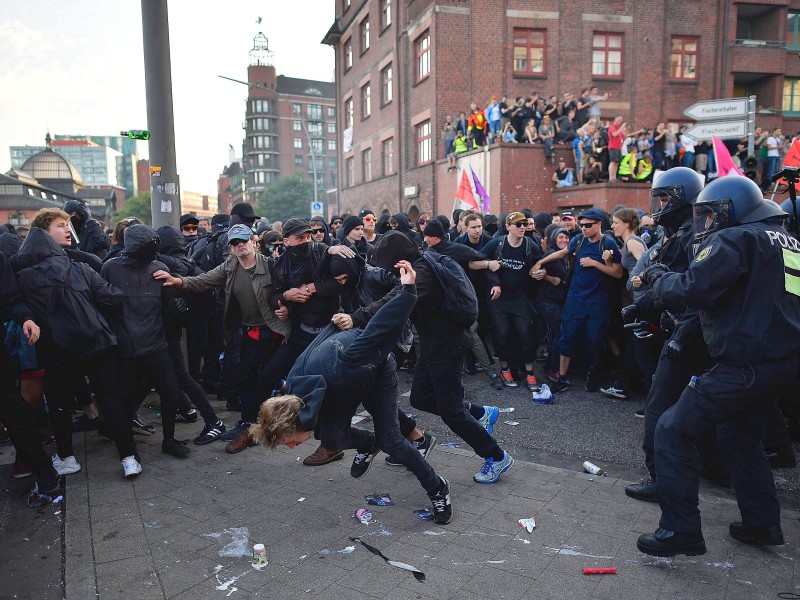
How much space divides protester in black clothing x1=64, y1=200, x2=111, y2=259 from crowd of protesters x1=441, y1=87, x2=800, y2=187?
46.1ft

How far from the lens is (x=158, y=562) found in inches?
143

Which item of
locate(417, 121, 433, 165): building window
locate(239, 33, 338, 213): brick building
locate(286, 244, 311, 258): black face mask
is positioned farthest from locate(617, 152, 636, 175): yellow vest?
locate(239, 33, 338, 213): brick building

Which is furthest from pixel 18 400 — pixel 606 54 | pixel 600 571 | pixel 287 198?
pixel 287 198

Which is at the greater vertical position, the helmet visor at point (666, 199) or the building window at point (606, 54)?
the building window at point (606, 54)

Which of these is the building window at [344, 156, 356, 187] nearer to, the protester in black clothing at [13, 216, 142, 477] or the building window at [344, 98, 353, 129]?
the building window at [344, 98, 353, 129]

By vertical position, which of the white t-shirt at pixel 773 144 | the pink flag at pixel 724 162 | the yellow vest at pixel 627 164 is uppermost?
the white t-shirt at pixel 773 144

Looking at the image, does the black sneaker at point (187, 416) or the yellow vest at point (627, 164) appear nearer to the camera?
the black sneaker at point (187, 416)

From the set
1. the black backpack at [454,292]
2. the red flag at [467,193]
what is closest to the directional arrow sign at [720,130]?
the red flag at [467,193]

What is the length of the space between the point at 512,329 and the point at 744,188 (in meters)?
4.35

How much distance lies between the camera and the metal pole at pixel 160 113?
312 inches

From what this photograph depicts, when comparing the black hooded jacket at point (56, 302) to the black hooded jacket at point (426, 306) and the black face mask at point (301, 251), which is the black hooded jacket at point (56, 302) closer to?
the black face mask at point (301, 251)

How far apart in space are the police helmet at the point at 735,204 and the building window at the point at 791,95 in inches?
1229

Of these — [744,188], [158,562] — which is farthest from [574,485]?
[158,562]

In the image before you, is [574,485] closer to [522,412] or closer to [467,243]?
[522,412]
